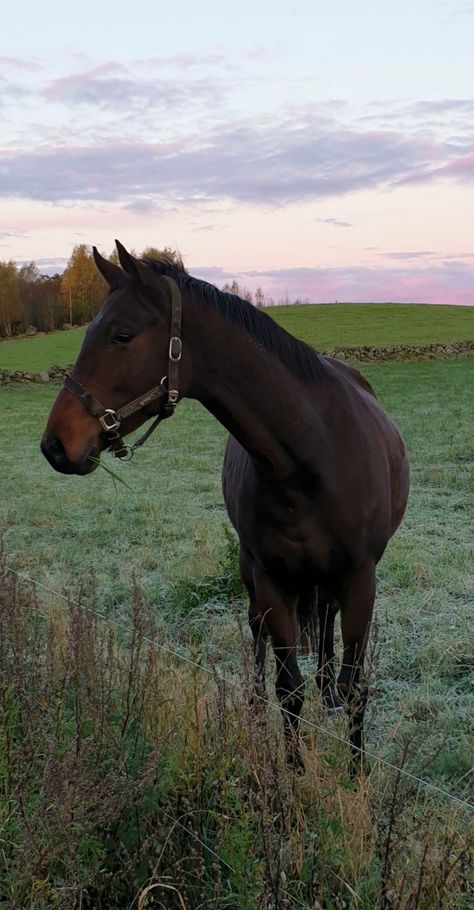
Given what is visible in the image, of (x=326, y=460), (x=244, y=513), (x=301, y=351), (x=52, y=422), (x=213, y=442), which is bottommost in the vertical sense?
(x=213, y=442)

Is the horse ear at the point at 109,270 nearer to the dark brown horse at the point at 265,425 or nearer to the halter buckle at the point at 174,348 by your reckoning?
the dark brown horse at the point at 265,425

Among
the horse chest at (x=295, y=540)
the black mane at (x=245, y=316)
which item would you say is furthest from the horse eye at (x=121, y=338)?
the horse chest at (x=295, y=540)

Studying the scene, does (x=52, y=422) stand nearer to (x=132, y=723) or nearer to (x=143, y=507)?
(x=132, y=723)

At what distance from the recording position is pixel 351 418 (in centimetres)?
342

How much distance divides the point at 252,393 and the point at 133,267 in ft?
2.25

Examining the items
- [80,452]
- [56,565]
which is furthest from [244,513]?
[56,565]

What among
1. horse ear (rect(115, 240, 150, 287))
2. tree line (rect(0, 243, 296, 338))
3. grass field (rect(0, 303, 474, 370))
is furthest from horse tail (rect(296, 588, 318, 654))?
tree line (rect(0, 243, 296, 338))

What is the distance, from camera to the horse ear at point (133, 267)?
8.77ft

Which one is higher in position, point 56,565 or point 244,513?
point 244,513

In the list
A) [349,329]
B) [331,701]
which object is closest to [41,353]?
[349,329]

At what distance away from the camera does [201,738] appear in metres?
2.97

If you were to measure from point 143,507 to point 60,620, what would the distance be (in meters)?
4.70

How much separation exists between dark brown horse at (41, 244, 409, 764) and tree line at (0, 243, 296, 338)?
199 feet

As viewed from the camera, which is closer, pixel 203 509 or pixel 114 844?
pixel 114 844
